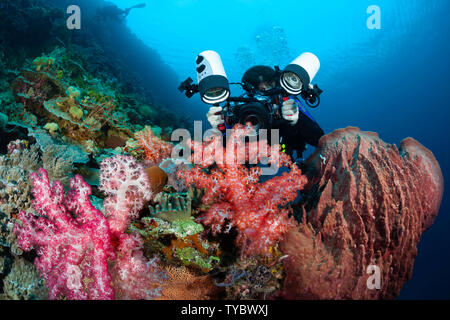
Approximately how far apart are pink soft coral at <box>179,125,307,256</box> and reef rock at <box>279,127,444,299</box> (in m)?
0.27

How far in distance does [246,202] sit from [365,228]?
133 cm

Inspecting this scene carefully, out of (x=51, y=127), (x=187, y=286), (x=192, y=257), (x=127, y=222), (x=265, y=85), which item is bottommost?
(x=187, y=286)

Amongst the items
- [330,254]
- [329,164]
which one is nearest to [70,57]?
[329,164]

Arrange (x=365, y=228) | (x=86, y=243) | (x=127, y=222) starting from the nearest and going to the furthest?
1. (x=86, y=243)
2. (x=127, y=222)
3. (x=365, y=228)

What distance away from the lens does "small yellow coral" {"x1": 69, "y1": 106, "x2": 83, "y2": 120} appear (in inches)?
151

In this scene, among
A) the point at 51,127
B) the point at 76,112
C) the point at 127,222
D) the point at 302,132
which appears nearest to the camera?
the point at 127,222

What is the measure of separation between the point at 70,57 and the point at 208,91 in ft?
17.5

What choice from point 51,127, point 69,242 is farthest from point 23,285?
point 51,127

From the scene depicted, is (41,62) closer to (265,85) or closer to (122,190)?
(122,190)

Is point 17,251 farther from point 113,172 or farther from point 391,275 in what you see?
point 391,275

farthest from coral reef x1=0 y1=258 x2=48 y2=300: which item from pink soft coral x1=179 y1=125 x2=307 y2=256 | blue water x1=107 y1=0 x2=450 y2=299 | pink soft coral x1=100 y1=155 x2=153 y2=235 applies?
blue water x1=107 y1=0 x2=450 y2=299

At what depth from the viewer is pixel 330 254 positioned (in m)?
2.08

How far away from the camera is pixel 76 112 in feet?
12.6

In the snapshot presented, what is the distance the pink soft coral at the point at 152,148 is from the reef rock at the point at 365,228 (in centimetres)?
244
